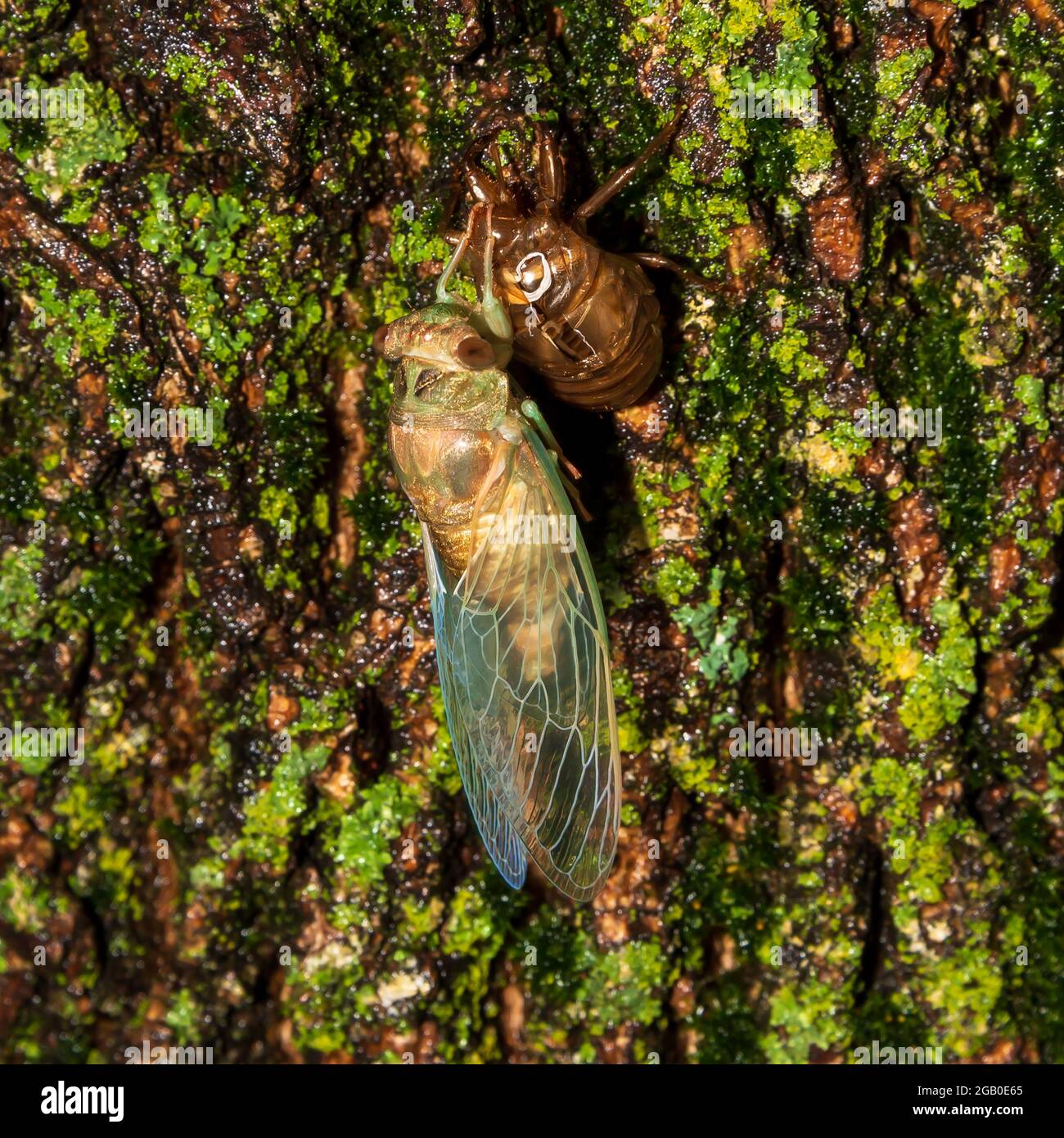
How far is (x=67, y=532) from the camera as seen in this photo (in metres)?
2.52

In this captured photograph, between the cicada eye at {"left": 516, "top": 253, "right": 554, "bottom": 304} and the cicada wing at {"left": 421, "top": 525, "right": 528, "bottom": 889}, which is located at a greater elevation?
the cicada eye at {"left": 516, "top": 253, "right": 554, "bottom": 304}

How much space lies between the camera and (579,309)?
2352 millimetres

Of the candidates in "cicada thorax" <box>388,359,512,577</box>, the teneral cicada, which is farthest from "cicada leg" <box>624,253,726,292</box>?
"cicada thorax" <box>388,359,512,577</box>

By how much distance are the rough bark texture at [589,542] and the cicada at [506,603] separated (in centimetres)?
18

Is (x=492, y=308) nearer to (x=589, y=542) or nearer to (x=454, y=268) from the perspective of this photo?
(x=454, y=268)

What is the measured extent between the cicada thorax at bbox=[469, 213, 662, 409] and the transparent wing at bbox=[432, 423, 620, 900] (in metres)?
0.21

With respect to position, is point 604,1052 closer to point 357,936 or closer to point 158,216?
point 357,936

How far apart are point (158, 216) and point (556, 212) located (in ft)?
3.13

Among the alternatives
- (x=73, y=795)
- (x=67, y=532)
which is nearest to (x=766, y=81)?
(x=67, y=532)

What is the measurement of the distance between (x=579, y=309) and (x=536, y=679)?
2.95 feet

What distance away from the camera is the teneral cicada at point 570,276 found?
231cm

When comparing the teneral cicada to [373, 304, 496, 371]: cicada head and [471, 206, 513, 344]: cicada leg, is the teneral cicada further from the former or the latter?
[373, 304, 496, 371]: cicada head

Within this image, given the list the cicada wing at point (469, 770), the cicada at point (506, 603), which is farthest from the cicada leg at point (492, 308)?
the cicada wing at point (469, 770)

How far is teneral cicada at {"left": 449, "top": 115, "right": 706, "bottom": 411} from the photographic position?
2307 millimetres
